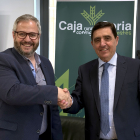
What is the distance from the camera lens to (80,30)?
10.00 ft

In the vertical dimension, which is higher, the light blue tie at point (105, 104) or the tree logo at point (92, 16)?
the tree logo at point (92, 16)

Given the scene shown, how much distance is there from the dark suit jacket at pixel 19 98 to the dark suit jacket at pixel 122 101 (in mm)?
398

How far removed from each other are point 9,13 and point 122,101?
2288mm

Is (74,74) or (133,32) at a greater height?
(133,32)

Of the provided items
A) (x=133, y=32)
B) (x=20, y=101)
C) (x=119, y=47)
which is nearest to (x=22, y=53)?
(x=20, y=101)

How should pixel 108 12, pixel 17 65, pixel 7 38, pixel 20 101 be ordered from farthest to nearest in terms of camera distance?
pixel 108 12 → pixel 7 38 → pixel 17 65 → pixel 20 101

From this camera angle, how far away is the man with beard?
1274 millimetres

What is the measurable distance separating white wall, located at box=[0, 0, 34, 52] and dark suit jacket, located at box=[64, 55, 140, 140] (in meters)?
1.67

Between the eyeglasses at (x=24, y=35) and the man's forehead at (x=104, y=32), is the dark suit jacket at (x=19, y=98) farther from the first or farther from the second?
the man's forehead at (x=104, y=32)

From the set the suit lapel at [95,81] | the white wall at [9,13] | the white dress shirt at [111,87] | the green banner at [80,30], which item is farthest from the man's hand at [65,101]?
the white wall at [9,13]

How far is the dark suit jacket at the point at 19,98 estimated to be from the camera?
1263mm

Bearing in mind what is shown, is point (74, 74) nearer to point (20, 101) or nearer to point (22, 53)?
point (22, 53)

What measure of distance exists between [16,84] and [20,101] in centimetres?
14

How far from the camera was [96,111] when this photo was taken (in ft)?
4.91
